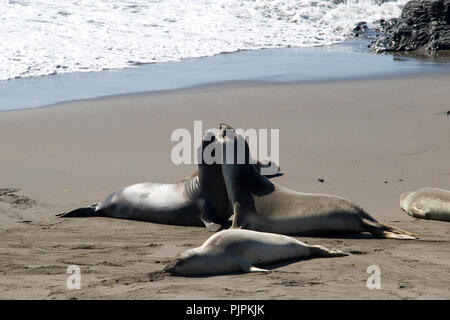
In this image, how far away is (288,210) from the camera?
23.1 ft

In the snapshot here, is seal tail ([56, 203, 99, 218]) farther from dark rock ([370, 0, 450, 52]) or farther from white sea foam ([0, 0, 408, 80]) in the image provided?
dark rock ([370, 0, 450, 52])

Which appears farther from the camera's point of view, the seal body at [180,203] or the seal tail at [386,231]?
the seal body at [180,203]

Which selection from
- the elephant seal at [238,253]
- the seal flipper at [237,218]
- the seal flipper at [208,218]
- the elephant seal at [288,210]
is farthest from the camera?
the seal flipper at [208,218]

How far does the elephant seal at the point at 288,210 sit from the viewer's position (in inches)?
271

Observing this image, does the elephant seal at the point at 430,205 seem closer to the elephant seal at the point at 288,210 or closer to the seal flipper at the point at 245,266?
the elephant seal at the point at 288,210

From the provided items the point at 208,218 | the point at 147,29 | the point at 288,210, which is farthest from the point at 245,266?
the point at 147,29

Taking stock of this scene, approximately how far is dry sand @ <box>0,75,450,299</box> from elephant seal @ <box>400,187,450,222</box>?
108 millimetres

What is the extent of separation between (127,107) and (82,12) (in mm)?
9511

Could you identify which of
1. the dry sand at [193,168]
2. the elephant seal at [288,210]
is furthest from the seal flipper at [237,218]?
the dry sand at [193,168]

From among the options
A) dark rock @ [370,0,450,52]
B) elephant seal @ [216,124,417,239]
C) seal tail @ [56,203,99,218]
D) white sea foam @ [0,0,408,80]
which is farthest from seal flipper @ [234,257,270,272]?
dark rock @ [370,0,450,52]

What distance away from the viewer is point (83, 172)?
30.1 feet

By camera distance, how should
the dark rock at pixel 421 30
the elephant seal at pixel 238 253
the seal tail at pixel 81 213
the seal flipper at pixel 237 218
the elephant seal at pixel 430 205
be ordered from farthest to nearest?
the dark rock at pixel 421 30, the seal tail at pixel 81 213, the elephant seal at pixel 430 205, the seal flipper at pixel 237 218, the elephant seal at pixel 238 253

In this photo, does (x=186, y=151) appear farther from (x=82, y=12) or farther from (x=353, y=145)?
(x=82, y=12)
